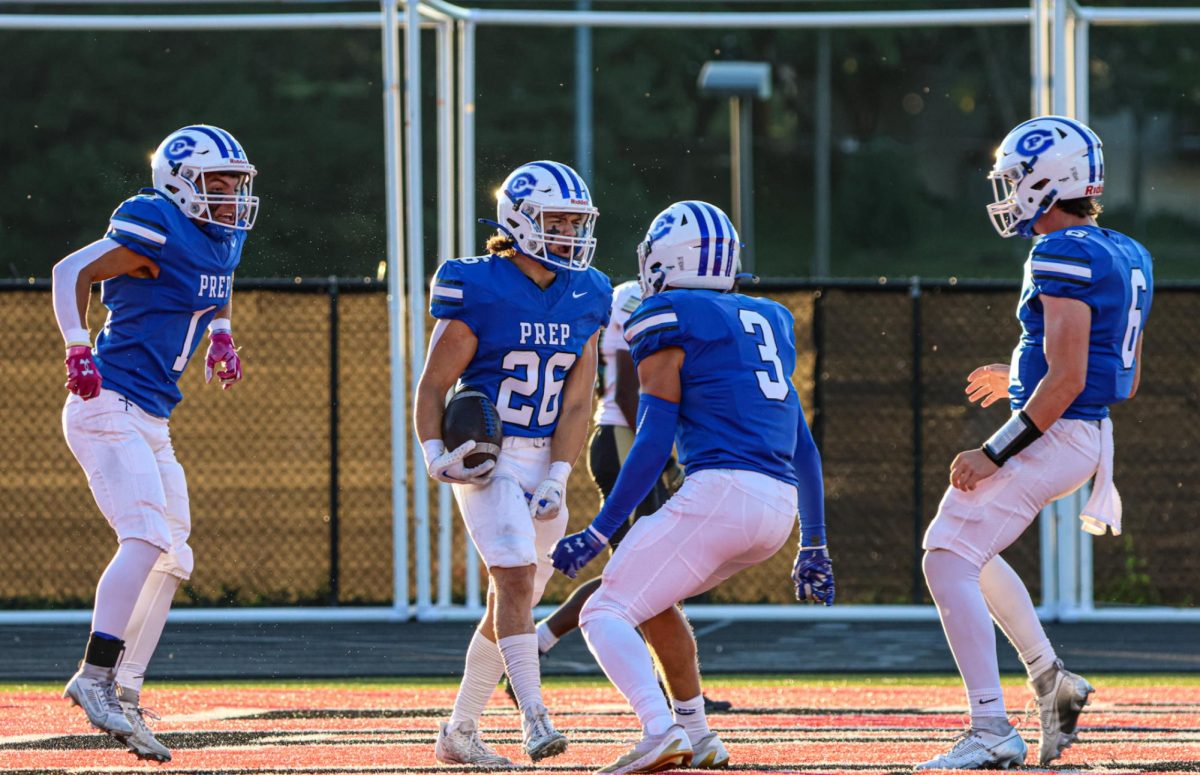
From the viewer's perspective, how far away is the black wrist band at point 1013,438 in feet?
18.9

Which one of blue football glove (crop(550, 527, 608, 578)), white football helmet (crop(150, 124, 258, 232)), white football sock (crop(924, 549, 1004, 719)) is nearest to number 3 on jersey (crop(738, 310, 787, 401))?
blue football glove (crop(550, 527, 608, 578))

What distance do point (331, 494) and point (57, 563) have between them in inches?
62.6

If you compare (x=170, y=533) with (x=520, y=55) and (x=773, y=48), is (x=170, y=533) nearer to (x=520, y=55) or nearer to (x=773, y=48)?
(x=520, y=55)

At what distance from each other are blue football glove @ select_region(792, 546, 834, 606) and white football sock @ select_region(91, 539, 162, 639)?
198 cm

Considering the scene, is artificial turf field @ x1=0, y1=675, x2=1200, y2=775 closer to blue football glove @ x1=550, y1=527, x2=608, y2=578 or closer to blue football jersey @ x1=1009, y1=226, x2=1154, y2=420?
blue football glove @ x1=550, y1=527, x2=608, y2=578

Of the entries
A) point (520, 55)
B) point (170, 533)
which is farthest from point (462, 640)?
point (520, 55)

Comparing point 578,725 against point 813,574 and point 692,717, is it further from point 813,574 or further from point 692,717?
point 813,574

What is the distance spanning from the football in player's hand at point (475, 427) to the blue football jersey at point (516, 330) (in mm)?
96

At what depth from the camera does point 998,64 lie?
1507 inches

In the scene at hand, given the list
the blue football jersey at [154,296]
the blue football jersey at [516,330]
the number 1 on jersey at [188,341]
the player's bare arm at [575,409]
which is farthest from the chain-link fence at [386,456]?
the blue football jersey at [516,330]

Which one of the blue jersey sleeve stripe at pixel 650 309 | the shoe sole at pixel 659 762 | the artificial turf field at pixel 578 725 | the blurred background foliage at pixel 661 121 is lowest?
the artificial turf field at pixel 578 725

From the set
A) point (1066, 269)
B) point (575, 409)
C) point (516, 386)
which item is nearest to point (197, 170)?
point (516, 386)

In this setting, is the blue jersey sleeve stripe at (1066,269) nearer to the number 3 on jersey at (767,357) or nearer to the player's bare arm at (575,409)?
the number 3 on jersey at (767,357)

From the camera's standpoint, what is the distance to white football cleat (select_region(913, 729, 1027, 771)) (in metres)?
5.65
